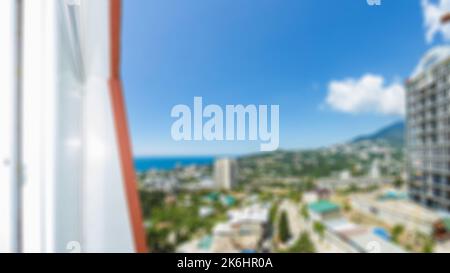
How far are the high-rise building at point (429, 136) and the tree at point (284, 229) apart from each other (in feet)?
3.72

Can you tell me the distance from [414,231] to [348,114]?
1.16m

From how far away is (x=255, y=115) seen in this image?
645 millimetres

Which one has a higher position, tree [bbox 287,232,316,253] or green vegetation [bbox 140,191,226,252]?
green vegetation [bbox 140,191,226,252]

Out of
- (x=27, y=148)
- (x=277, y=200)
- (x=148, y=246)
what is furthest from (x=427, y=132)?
(x=27, y=148)

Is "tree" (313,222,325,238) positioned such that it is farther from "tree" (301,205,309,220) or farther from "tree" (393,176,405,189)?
"tree" (393,176,405,189)

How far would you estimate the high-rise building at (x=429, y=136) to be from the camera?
2111mm

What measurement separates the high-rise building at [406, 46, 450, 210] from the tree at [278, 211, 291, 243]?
3.72ft

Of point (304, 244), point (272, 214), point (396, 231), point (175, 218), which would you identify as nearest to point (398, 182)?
point (396, 231)

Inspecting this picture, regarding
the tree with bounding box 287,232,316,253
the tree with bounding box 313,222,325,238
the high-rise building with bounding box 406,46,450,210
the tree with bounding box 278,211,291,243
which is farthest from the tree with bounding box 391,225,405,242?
A: the tree with bounding box 278,211,291,243

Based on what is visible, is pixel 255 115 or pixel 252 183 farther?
pixel 252 183

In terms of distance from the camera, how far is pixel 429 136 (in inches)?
87.0

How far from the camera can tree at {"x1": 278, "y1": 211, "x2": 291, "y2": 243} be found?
2.18 meters
